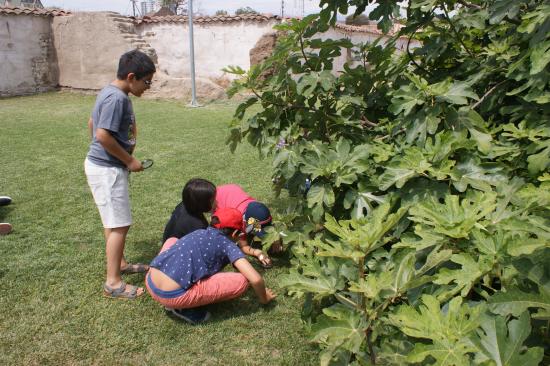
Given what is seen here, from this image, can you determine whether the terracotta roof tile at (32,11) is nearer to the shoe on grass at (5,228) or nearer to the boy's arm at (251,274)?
the shoe on grass at (5,228)

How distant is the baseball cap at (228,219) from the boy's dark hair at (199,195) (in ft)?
0.44

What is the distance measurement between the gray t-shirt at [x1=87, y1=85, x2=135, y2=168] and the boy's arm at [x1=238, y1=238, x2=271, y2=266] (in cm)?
104

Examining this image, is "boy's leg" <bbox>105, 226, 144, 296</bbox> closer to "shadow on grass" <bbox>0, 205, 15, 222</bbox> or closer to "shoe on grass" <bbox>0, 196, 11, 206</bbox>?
"shadow on grass" <bbox>0, 205, 15, 222</bbox>

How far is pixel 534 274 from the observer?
117 cm

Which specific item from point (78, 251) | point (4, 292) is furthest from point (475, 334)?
point (78, 251)

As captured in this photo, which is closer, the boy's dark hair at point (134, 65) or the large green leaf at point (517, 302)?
the large green leaf at point (517, 302)

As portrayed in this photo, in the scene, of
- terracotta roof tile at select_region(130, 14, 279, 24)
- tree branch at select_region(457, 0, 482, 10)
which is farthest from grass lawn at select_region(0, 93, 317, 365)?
terracotta roof tile at select_region(130, 14, 279, 24)

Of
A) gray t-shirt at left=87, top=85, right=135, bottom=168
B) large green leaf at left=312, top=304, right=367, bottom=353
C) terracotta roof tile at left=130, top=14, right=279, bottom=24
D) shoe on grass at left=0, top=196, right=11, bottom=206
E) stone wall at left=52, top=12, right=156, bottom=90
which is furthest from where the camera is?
terracotta roof tile at left=130, top=14, right=279, bottom=24

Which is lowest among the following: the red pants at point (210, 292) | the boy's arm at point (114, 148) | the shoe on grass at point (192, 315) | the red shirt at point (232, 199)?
the shoe on grass at point (192, 315)

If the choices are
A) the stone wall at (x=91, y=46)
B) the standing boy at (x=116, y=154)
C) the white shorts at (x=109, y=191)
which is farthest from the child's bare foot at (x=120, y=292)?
the stone wall at (x=91, y=46)

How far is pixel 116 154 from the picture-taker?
2779 mm

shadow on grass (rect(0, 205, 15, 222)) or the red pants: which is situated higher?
the red pants

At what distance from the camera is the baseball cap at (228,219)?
10.4ft

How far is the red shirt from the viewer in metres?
3.55
